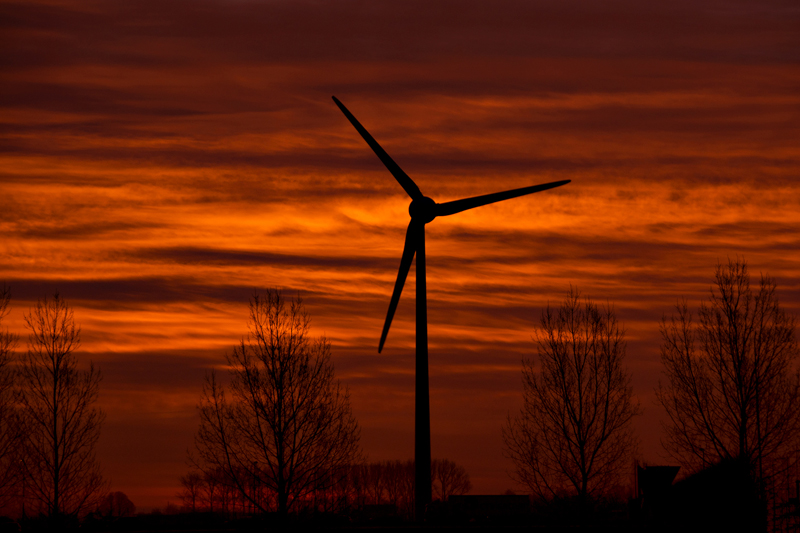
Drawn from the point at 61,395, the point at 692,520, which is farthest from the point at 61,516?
the point at 692,520

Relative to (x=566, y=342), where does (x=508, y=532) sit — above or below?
below

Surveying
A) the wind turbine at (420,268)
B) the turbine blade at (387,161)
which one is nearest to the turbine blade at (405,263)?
the wind turbine at (420,268)

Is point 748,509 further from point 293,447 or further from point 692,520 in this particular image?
point 293,447

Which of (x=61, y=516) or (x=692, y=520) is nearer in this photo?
(x=692, y=520)

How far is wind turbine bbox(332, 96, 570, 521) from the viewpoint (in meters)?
41.6

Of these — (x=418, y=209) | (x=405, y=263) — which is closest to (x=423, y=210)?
(x=418, y=209)

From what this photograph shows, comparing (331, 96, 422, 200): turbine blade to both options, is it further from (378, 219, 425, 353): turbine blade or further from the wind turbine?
(378, 219, 425, 353): turbine blade

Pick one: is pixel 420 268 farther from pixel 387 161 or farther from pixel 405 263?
pixel 387 161

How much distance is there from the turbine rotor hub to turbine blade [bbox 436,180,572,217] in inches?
15.5

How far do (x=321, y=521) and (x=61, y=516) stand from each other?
1601cm

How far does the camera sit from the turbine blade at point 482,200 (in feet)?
149

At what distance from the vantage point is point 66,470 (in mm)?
54219

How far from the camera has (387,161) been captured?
47.3 metres

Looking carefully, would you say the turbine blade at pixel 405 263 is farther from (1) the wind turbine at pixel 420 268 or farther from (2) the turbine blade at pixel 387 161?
(2) the turbine blade at pixel 387 161
